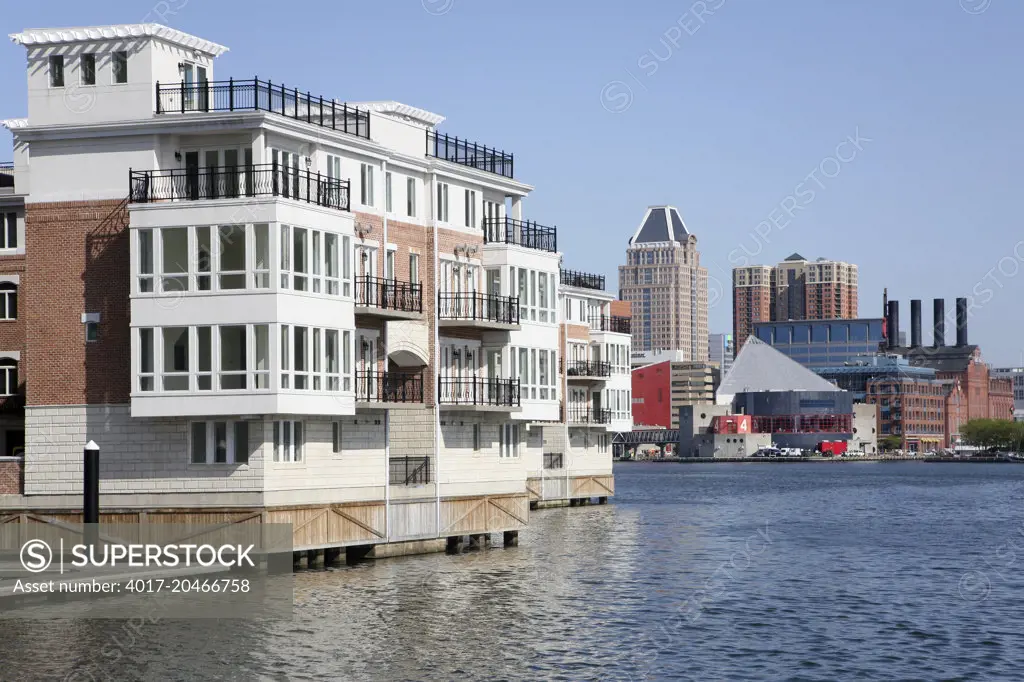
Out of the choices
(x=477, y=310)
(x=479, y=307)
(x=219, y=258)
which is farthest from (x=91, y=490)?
(x=479, y=307)

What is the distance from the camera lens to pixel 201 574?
2039 inches

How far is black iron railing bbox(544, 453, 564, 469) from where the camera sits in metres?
112

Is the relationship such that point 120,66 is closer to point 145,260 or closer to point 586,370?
point 145,260

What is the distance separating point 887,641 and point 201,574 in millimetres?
22840

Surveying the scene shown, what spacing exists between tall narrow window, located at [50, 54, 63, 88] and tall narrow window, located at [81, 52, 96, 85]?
1.00 metres

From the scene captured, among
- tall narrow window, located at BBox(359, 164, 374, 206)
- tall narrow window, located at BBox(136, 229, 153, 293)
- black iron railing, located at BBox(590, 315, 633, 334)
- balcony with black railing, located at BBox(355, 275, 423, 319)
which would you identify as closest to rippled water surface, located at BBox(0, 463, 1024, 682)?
balcony with black railing, located at BBox(355, 275, 423, 319)

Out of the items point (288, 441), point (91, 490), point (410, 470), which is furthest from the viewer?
point (410, 470)

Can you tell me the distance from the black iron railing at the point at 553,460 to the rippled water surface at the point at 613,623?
101 ft

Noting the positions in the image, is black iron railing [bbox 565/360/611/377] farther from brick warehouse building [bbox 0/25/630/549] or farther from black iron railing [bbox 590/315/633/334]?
brick warehouse building [bbox 0/25/630/549]

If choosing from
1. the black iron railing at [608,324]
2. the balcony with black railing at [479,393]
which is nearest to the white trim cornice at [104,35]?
the balcony with black railing at [479,393]

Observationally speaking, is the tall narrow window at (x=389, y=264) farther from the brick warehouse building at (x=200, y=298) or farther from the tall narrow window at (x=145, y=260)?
the tall narrow window at (x=145, y=260)

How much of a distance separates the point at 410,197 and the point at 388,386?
28.1 ft

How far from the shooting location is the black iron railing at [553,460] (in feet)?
369

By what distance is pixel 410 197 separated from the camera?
6594cm
